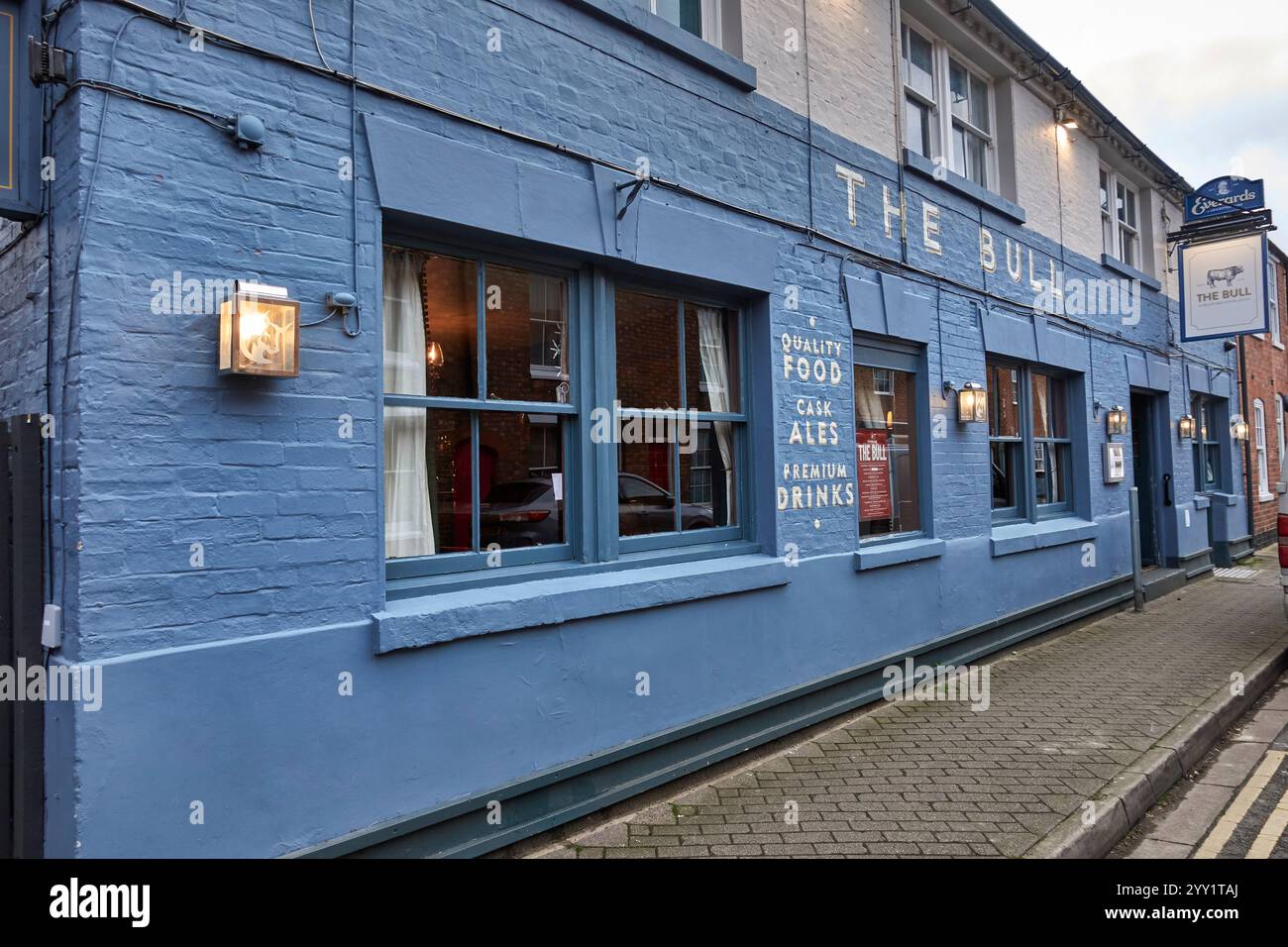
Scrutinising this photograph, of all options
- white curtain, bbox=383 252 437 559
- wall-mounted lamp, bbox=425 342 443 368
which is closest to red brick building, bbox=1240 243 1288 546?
wall-mounted lamp, bbox=425 342 443 368

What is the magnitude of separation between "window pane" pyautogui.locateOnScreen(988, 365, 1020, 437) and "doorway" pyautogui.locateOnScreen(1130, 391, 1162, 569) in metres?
5.08

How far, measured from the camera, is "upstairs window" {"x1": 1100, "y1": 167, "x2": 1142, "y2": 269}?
12523 mm

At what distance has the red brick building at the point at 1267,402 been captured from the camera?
17375 mm

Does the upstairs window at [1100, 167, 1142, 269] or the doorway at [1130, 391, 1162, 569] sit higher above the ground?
the upstairs window at [1100, 167, 1142, 269]

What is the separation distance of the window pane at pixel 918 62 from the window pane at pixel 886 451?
308 centimetres

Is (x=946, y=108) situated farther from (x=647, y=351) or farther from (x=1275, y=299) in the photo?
(x=1275, y=299)

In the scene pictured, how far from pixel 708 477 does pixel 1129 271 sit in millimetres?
10195

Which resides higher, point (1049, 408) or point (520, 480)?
point (1049, 408)

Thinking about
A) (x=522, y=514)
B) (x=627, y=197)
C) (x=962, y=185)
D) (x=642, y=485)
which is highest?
(x=962, y=185)

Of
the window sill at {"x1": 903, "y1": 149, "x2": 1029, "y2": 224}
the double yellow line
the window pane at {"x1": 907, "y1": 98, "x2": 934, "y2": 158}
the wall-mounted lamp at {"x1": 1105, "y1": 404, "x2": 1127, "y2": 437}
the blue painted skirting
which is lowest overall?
the double yellow line

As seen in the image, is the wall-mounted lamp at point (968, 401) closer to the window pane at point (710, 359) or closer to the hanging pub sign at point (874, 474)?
the hanging pub sign at point (874, 474)

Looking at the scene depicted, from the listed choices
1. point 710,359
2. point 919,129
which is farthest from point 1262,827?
point 919,129

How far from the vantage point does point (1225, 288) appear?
12602mm

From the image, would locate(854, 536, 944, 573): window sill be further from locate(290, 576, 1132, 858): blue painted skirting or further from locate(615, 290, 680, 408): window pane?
locate(615, 290, 680, 408): window pane
